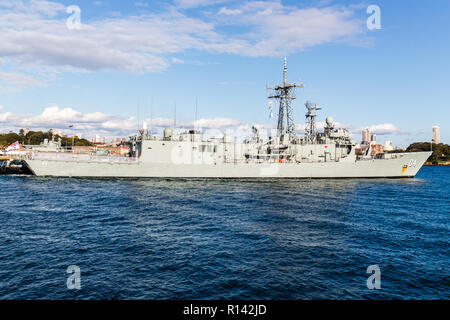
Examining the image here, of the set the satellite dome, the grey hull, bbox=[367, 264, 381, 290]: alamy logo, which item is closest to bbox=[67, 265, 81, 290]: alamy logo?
bbox=[367, 264, 381, 290]: alamy logo

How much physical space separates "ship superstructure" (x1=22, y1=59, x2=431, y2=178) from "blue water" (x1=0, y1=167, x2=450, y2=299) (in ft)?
52.8

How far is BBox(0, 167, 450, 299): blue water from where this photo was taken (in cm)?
973

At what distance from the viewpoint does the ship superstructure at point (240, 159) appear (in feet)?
134

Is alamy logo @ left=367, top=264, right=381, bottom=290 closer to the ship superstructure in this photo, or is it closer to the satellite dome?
the ship superstructure

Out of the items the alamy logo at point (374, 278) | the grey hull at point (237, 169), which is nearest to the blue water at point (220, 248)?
the alamy logo at point (374, 278)

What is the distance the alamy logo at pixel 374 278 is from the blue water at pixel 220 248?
19 centimetres

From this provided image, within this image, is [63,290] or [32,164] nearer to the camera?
[63,290]

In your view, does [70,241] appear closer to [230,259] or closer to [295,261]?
[230,259]

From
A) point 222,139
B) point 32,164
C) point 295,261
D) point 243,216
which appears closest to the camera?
point 295,261

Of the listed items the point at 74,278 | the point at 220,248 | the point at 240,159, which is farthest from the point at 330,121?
the point at 74,278

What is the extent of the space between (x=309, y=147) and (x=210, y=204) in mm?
30347

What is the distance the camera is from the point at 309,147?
4897 cm
